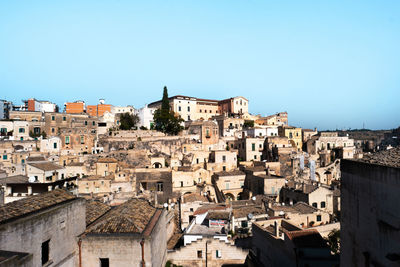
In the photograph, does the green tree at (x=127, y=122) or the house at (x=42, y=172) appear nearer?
the house at (x=42, y=172)

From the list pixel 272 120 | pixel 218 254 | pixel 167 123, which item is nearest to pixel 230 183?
pixel 167 123

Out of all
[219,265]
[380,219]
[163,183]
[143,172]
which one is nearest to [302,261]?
[219,265]

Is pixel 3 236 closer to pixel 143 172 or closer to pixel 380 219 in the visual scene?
pixel 380 219

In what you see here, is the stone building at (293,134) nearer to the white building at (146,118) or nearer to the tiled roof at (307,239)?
the white building at (146,118)

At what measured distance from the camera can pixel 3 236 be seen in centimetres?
850

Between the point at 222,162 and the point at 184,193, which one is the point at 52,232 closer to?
the point at 184,193

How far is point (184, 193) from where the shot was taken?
127ft

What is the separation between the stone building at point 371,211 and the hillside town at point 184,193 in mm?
40

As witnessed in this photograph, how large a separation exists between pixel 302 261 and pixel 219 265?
519 centimetres

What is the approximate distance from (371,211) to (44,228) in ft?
33.7

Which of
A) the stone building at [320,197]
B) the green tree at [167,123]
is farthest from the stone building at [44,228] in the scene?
the green tree at [167,123]

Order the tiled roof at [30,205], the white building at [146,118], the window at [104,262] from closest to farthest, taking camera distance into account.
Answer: the tiled roof at [30,205], the window at [104,262], the white building at [146,118]

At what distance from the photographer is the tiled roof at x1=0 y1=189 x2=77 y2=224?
992 centimetres

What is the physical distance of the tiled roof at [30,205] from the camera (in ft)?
32.6
